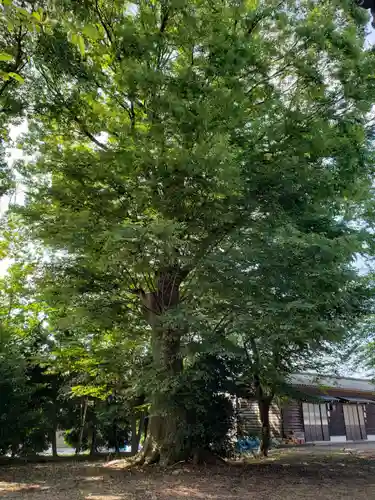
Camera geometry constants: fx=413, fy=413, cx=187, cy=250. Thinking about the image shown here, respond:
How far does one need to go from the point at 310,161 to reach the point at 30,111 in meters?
5.61

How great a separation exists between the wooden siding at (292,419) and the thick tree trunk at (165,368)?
11.0m

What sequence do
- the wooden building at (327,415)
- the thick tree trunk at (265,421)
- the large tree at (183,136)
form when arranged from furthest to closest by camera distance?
the wooden building at (327,415) < the thick tree trunk at (265,421) < the large tree at (183,136)

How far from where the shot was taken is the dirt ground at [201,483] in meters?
5.96

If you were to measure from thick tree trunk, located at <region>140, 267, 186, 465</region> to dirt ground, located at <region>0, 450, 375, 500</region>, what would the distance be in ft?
1.45

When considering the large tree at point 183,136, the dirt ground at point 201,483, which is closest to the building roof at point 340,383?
the dirt ground at point 201,483

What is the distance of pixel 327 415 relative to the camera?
20141 millimetres

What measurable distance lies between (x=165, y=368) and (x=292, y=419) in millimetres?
13362

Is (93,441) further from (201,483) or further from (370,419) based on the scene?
(370,419)

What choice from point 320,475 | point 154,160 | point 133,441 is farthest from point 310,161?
point 133,441

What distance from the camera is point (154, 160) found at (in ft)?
20.9

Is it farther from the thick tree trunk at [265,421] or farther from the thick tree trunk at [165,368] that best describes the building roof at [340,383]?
the thick tree trunk at [165,368]

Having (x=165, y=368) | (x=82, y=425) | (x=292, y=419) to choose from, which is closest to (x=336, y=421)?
(x=292, y=419)

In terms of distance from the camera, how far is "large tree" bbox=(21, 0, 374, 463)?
658 cm

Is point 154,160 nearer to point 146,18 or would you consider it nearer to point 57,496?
point 146,18
